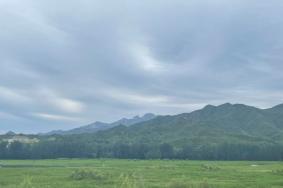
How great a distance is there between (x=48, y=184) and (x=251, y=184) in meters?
31.7

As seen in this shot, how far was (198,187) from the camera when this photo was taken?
68938 millimetres

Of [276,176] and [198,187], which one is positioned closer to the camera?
[198,187]

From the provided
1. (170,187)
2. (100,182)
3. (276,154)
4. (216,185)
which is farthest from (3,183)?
(276,154)

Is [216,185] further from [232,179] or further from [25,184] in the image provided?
[25,184]

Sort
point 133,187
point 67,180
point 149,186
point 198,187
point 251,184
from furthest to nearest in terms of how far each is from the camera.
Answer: point 67,180 → point 251,184 → point 149,186 → point 198,187 → point 133,187

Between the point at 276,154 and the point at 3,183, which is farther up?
the point at 276,154

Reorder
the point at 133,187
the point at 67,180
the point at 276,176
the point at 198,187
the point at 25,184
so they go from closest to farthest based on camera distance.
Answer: the point at 133,187 → the point at 25,184 → the point at 198,187 → the point at 67,180 → the point at 276,176

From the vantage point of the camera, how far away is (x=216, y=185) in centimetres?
7619

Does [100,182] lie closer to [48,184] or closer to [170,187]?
[48,184]

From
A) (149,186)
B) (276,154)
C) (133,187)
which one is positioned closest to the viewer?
(133,187)

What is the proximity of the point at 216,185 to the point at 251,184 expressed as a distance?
22.5ft

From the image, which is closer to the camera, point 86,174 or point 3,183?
point 3,183

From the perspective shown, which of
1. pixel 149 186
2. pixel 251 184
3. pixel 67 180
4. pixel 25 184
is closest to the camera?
pixel 25 184

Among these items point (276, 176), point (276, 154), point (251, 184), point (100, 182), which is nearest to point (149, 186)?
point (100, 182)
